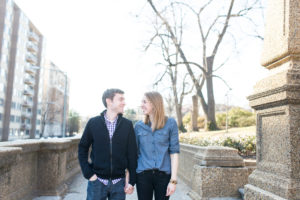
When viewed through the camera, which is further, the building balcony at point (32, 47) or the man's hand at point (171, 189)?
the building balcony at point (32, 47)

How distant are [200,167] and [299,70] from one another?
3263 millimetres

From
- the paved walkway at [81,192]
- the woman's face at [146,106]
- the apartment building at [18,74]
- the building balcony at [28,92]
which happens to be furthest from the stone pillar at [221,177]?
the building balcony at [28,92]

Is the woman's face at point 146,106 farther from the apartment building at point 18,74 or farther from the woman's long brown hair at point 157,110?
the apartment building at point 18,74

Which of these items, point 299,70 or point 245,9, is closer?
point 299,70

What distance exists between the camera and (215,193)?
6.09 m

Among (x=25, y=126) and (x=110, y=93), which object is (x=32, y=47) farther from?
(x=110, y=93)

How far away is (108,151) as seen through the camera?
3.32m

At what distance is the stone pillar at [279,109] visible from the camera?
11.3ft

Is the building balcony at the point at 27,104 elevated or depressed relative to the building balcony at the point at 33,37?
depressed

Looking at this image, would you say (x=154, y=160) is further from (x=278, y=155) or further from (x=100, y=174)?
(x=278, y=155)

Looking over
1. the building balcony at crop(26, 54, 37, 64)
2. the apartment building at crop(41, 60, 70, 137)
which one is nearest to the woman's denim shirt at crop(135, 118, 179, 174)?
the building balcony at crop(26, 54, 37, 64)

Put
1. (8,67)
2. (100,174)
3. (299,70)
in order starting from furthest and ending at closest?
1. (8,67)
2. (299,70)
3. (100,174)

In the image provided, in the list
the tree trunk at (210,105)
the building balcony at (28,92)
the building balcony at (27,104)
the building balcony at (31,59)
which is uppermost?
the building balcony at (31,59)

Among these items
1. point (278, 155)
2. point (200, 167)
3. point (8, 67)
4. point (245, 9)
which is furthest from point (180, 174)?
point (8, 67)
